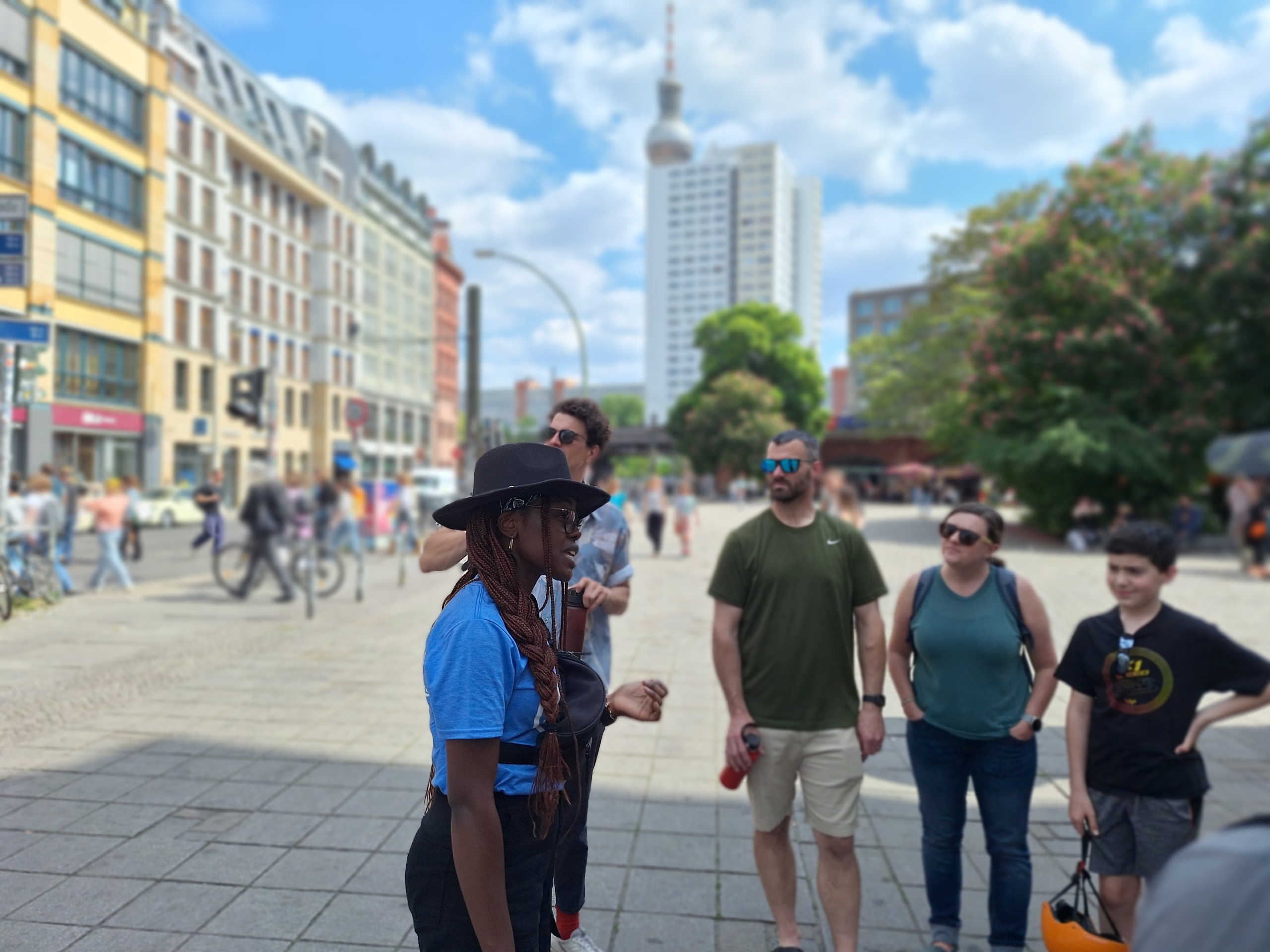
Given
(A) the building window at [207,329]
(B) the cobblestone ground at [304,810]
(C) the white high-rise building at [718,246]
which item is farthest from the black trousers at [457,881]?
(C) the white high-rise building at [718,246]

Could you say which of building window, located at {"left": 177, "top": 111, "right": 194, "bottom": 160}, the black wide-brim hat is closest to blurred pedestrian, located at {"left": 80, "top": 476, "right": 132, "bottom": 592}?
the black wide-brim hat

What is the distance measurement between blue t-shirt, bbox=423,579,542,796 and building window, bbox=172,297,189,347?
4205cm

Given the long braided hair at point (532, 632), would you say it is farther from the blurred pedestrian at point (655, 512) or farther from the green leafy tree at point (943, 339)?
the green leafy tree at point (943, 339)

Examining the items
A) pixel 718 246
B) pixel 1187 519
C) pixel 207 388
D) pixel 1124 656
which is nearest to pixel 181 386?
pixel 207 388

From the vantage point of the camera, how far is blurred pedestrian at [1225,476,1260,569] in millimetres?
17534

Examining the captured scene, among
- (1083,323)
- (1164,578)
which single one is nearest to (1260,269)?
(1083,323)

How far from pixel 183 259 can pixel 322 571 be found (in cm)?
3281

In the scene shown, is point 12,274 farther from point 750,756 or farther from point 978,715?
point 978,715

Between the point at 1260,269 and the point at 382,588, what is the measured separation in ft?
74.4

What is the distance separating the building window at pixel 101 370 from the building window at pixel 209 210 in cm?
1184

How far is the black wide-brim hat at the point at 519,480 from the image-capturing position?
6.17 feet

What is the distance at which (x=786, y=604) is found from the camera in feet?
10.8

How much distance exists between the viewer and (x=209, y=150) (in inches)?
1639

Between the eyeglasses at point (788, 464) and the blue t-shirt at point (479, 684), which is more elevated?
the eyeglasses at point (788, 464)
